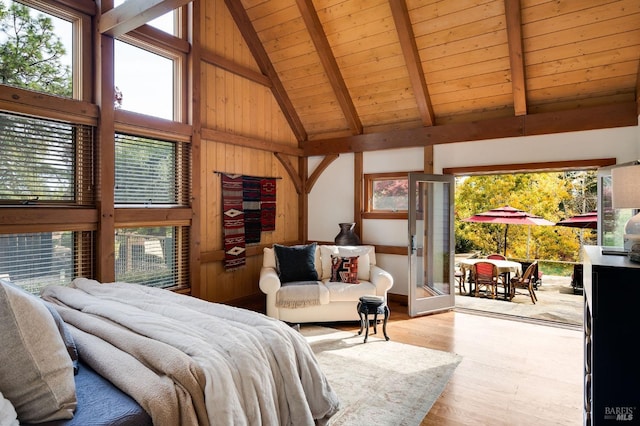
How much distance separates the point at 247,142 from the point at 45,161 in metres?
2.51

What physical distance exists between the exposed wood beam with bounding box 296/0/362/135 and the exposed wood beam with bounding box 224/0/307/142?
36.3 inches

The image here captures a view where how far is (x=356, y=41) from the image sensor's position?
4.86m

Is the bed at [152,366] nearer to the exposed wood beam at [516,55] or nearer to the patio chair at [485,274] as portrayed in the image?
the exposed wood beam at [516,55]

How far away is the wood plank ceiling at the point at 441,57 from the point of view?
3838mm

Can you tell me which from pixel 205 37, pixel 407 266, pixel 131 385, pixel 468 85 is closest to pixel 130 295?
pixel 131 385

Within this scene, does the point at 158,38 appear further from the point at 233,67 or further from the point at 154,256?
the point at 154,256

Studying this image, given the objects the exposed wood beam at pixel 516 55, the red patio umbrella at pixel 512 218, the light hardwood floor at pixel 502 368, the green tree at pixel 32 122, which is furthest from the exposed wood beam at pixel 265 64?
the red patio umbrella at pixel 512 218

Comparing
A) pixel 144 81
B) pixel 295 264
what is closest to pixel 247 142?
pixel 144 81

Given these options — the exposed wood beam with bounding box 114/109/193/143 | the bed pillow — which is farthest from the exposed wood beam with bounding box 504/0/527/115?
the bed pillow

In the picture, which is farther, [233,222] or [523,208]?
[523,208]

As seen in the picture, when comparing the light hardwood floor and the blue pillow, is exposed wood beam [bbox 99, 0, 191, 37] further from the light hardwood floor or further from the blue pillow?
the light hardwood floor

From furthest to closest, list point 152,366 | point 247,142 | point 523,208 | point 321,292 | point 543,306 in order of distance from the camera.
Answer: point 523,208 → point 543,306 → point 247,142 → point 321,292 → point 152,366

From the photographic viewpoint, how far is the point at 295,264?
477cm

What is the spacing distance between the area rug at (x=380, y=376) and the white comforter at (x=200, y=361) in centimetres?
72
